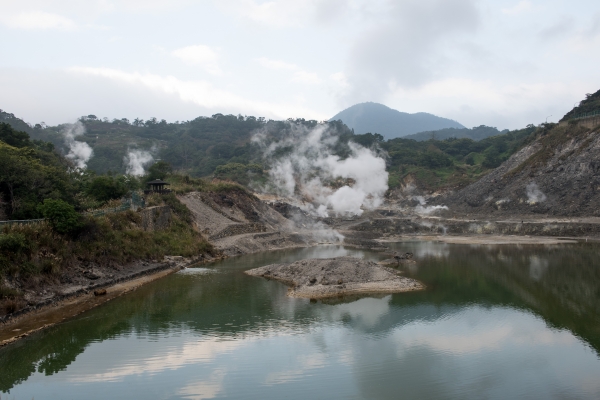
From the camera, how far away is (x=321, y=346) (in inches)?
637

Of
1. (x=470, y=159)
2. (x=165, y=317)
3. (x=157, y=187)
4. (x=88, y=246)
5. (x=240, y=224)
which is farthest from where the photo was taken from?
(x=470, y=159)

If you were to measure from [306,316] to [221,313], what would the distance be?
3.92 metres

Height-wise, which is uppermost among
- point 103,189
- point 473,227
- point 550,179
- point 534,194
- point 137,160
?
point 137,160

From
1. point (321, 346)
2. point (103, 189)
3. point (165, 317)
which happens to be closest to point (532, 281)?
point (321, 346)

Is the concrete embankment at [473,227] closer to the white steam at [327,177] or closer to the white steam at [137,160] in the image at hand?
the white steam at [327,177]

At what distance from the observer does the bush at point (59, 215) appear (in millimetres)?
23312

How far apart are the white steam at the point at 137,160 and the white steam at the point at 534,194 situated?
2626 inches

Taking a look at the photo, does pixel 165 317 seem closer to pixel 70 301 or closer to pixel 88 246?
pixel 70 301

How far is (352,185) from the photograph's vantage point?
8000 centimetres

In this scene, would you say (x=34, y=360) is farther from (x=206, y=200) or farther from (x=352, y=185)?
(x=352, y=185)

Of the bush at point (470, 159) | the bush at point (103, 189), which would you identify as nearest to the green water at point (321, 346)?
the bush at point (103, 189)

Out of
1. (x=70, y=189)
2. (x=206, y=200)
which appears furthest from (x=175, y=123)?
(x=70, y=189)

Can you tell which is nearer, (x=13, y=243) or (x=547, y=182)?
(x=13, y=243)

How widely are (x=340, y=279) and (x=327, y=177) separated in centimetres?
5716
